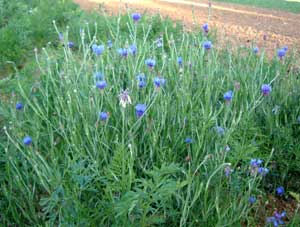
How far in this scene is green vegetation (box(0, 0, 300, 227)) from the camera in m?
1.98

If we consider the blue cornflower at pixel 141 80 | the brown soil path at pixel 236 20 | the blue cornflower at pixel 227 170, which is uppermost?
the blue cornflower at pixel 141 80

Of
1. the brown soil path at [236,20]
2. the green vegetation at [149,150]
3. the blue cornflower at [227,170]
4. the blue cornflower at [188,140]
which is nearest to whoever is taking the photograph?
the green vegetation at [149,150]

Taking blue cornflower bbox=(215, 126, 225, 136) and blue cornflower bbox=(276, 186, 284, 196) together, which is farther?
blue cornflower bbox=(276, 186, 284, 196)

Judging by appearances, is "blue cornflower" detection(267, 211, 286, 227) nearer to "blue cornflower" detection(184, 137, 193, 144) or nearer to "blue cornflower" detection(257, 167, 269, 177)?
"blue cornflower" detection(257, 167, 269, 177)

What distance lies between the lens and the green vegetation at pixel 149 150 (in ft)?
6.50

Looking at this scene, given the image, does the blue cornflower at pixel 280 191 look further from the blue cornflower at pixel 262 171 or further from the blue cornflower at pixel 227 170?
the blue cornflower at pixel 227 170

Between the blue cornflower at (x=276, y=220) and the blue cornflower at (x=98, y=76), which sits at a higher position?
the blue cornflower at (x=98, y=76)

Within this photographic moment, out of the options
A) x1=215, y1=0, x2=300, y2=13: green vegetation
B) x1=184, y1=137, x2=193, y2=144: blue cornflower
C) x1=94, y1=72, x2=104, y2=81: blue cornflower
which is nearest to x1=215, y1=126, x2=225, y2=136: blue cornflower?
x1=184, y1=137, x2=193, y2=144: blue cornflower

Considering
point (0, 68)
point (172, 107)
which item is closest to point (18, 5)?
point (0, 68)

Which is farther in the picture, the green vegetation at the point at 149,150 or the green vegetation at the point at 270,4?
the green vegetation at the point at 270,4

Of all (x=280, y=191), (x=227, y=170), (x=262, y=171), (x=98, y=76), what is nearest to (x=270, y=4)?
(x=280, y=191)

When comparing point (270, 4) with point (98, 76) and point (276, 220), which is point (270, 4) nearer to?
point (98, 76)

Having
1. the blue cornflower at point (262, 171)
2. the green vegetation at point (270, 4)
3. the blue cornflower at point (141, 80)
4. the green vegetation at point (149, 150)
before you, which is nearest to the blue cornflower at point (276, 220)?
the green vegetation at point (149, 150)

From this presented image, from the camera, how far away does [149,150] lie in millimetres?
2424
